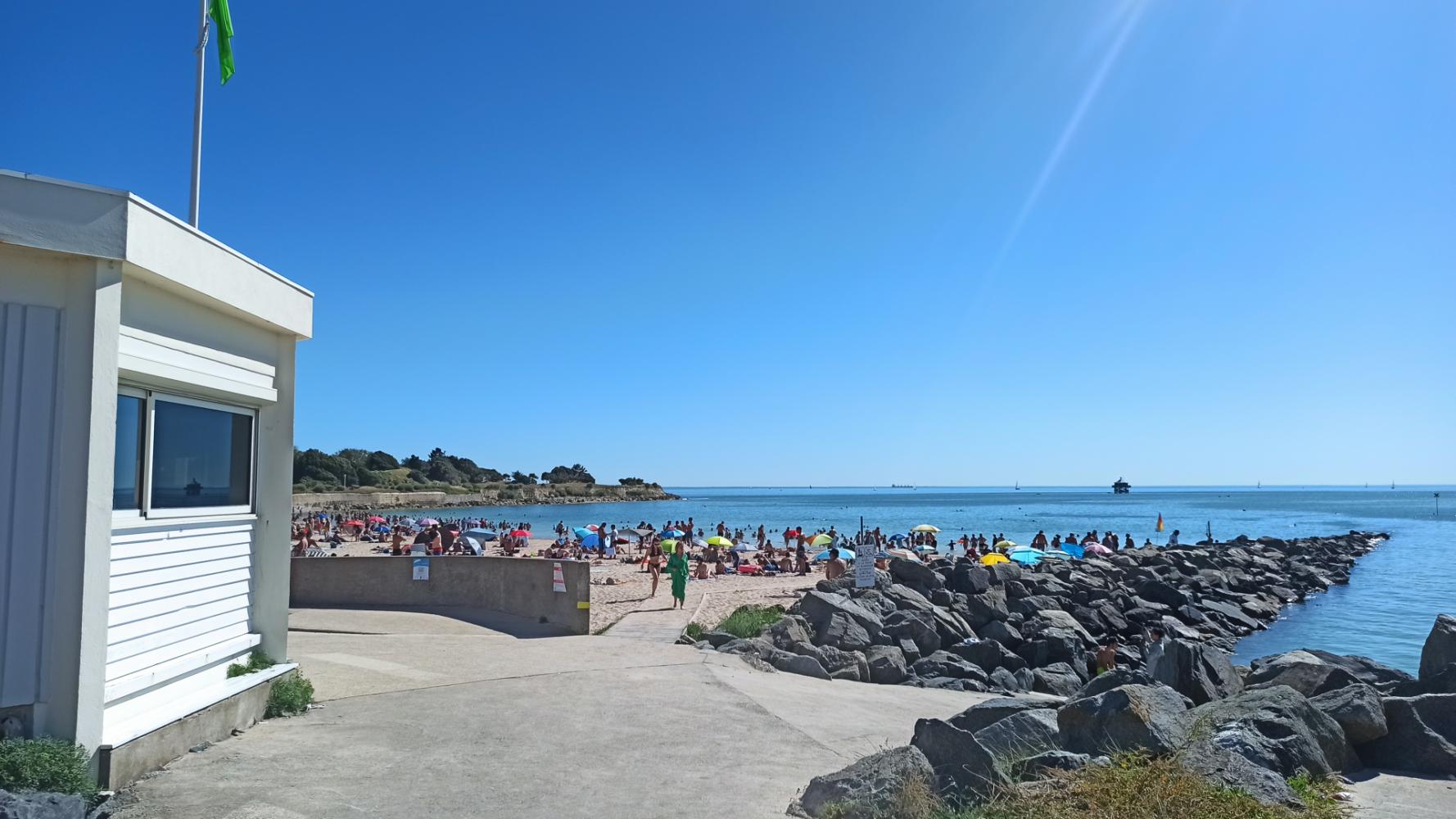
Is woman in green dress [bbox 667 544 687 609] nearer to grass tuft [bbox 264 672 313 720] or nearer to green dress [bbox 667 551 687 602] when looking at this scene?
green dress [bbox 667 551 687 602]

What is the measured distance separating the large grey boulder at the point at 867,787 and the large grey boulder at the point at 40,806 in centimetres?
410

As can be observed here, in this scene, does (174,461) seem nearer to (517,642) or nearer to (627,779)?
(627,779)

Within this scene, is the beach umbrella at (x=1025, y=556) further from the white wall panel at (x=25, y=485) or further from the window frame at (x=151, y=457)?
the white wall panel at (x=25, y=485)

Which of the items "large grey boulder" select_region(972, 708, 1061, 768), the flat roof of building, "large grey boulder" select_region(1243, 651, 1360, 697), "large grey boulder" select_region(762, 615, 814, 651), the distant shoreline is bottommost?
"large grey boulder" select_region(762, 615, 814, 651)

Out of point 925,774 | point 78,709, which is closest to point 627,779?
point 925,774

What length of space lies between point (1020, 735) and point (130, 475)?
6.42 meters

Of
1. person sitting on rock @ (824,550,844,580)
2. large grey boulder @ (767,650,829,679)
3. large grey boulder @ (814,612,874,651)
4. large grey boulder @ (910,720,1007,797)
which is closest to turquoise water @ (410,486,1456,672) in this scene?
person sitting on rock @ (824,550,844,580)

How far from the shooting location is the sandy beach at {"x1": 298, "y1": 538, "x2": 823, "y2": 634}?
1856cm

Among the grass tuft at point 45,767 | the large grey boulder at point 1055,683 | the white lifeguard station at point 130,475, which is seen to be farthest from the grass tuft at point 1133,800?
the large grey boulder at point 1055,683

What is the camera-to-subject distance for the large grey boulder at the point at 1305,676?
30.4 ft

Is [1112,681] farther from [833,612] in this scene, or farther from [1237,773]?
[833,612]

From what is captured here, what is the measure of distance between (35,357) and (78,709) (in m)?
2.16

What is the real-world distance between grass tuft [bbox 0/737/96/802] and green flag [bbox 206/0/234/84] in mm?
7211

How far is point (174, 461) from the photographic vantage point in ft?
23.1
